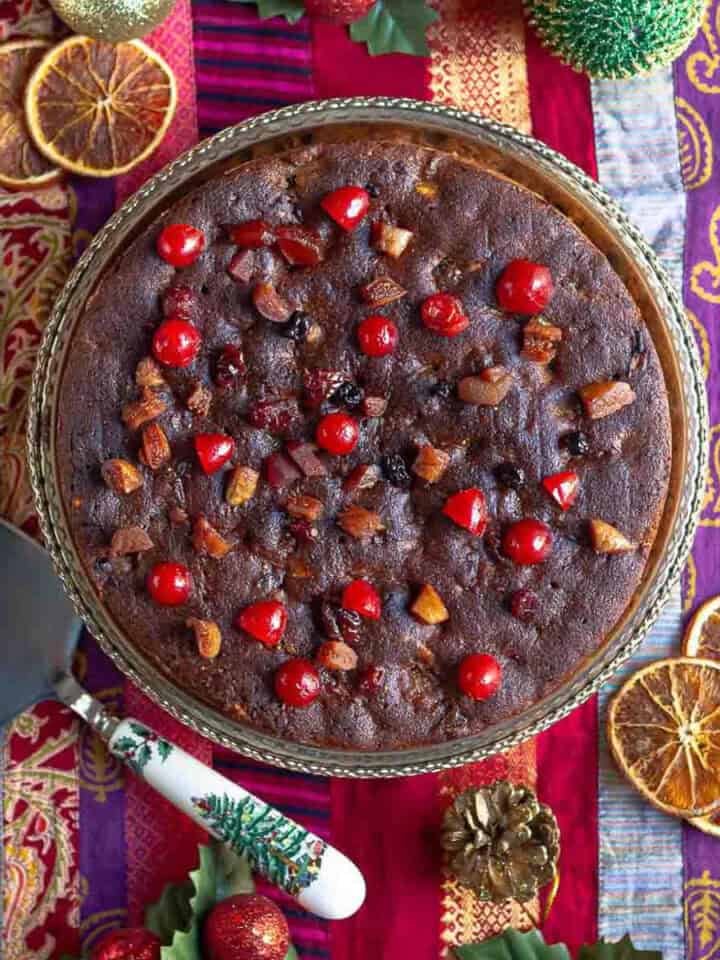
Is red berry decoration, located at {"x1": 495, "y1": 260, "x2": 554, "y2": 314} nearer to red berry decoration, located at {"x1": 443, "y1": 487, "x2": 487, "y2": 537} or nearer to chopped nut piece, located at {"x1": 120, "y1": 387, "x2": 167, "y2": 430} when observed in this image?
red berry decoration, located at {"x1": 443, "y1": 487, "x2": 487, "y2": 537}

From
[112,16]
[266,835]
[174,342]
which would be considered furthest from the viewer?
[266,835]

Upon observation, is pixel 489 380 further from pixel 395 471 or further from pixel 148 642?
pixel 148 642

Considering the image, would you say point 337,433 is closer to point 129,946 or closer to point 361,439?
point 361,439

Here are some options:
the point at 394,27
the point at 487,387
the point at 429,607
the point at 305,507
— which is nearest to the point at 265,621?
the point at 305,507

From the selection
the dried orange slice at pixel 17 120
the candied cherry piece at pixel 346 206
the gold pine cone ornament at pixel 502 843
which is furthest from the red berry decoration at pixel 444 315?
the gold pine cone ornament at pixel 502 843

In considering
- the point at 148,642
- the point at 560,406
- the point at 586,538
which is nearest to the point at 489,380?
the point at 560,406

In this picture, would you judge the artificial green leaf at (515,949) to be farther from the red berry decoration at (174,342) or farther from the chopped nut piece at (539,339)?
the red berry decoration at (174,342)

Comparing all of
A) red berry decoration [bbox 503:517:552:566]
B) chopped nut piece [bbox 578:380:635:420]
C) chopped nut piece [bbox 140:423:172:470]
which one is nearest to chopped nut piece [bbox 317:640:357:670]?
red berry decoration [bbox 503:517:552:566]
